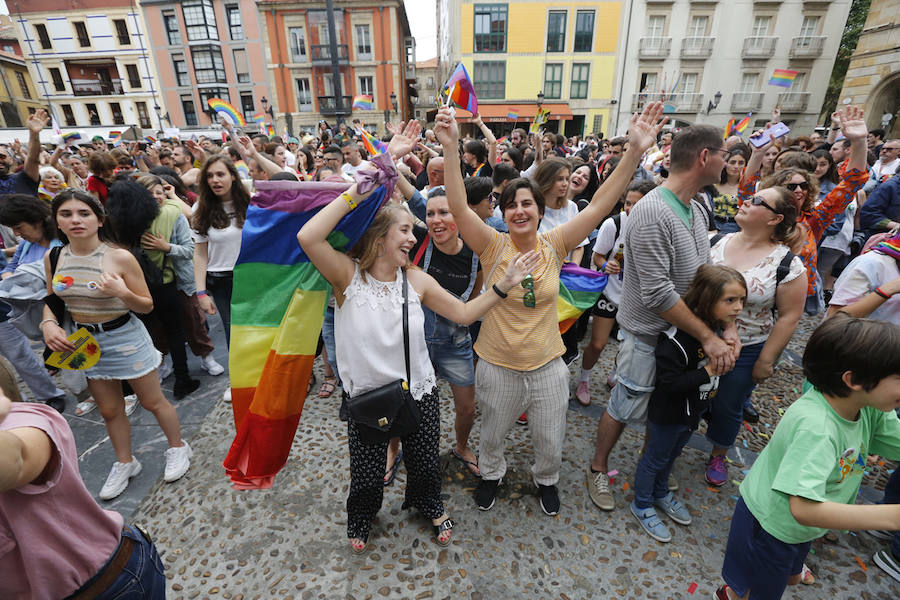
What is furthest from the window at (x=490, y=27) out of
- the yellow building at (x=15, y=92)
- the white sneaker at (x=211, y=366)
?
the yellow building at (x=15, y=92)

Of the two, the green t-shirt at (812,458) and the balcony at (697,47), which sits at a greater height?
the balcony at (697,47)

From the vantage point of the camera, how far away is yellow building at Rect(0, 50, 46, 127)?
1371 inches

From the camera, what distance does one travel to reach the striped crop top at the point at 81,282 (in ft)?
8.54

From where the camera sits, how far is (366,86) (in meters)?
33.3

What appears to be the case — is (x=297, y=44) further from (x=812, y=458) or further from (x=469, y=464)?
(x=812, y=458)

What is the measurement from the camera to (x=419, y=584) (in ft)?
7.69

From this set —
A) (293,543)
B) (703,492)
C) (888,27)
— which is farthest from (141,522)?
(888,27)

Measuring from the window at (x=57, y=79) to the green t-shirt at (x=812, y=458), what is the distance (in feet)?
176

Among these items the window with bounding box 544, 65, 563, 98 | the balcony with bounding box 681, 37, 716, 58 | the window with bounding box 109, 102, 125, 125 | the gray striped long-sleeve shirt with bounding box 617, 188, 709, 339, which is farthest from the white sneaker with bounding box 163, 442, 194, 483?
the window with bounding box 109, 102, 125, 125

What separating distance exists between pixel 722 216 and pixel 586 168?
5.06 feet

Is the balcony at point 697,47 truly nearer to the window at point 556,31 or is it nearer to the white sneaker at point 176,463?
the window at point 556,31

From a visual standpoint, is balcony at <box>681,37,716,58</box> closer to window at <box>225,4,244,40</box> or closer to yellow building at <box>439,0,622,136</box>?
yellow building at <box>439,0,622,136</box>

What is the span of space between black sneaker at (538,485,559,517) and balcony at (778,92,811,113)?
3373 cm

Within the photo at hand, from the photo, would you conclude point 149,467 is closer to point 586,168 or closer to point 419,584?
point 419,584
